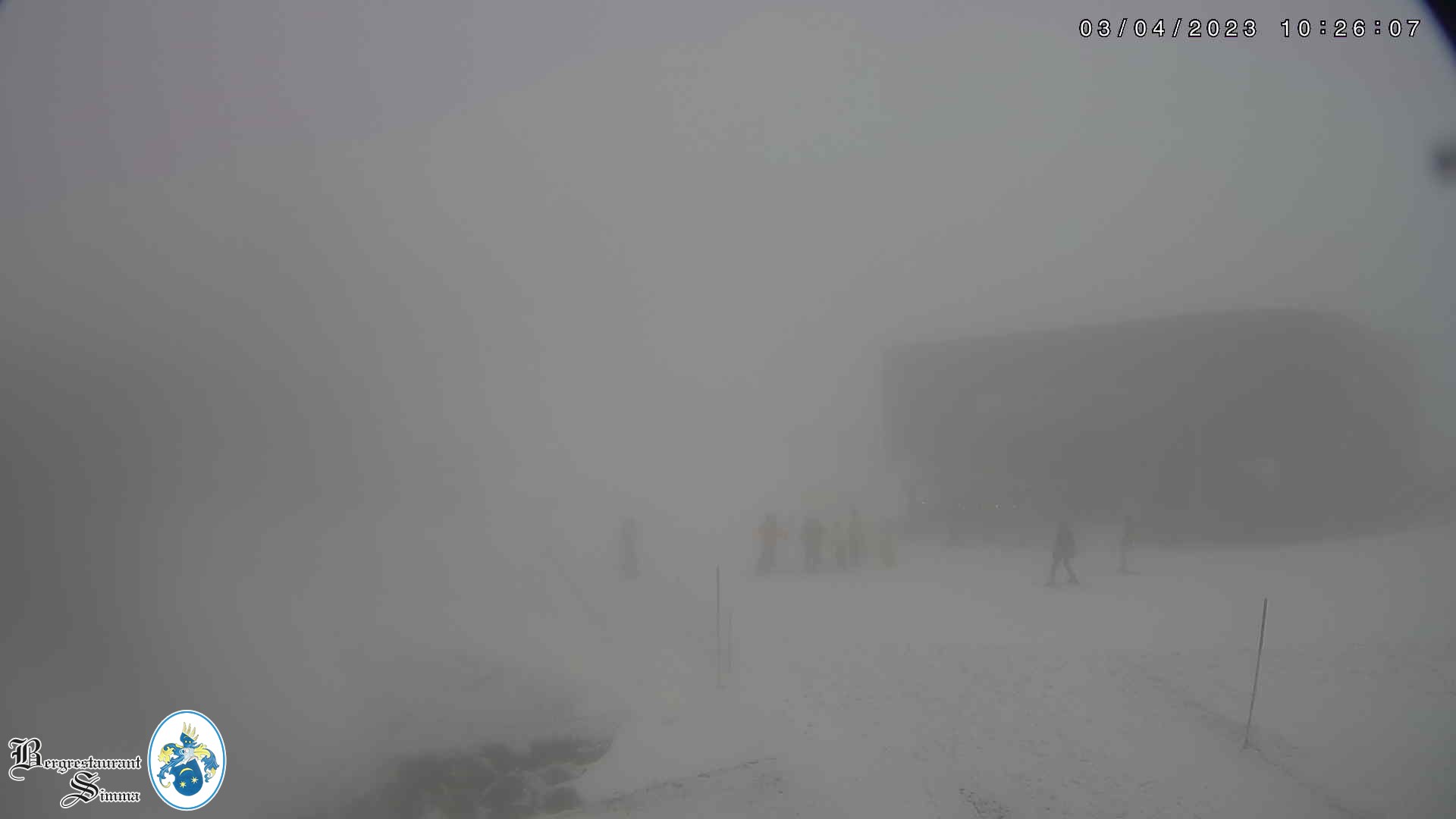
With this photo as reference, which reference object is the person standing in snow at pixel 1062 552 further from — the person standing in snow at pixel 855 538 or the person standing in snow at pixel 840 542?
the person standing in snow at pixel 840 542

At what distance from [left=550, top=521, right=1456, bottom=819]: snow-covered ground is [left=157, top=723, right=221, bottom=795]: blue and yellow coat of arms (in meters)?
1.74

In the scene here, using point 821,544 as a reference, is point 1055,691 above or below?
below

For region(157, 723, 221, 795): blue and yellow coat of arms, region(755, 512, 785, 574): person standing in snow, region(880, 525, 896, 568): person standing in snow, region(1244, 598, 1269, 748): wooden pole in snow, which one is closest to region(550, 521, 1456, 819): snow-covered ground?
region(1244, 598, 1269, 748): wooden pole in snow

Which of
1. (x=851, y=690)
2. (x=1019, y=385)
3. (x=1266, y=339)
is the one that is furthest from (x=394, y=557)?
(x=1266, y=339)

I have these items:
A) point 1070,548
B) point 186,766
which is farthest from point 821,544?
point 186,766

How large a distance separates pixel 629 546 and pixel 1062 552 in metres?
3.34

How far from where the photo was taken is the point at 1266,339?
130 inches

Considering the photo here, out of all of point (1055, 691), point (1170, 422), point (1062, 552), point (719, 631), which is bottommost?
point (1055, 691)

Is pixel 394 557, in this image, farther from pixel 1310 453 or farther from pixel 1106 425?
pixel 1310 453

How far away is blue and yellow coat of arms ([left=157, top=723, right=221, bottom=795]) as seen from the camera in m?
2.25

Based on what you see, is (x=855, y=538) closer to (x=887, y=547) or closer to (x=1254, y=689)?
(x=887, y=547)

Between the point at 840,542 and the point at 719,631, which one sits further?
the point at 840,542

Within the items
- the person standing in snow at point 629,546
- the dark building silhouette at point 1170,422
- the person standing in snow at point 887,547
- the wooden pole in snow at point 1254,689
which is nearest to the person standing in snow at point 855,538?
the person standing in snow at point 887,547

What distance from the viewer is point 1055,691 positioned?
2.81 meters
